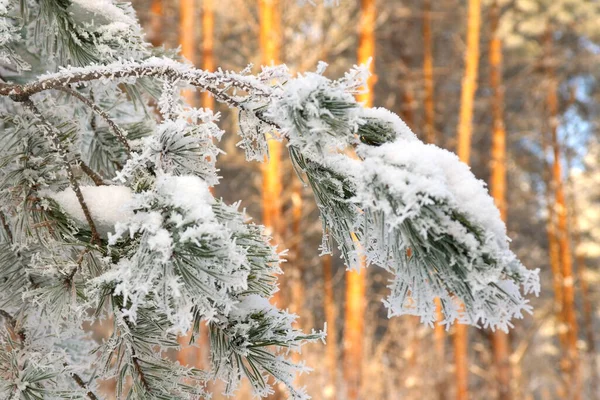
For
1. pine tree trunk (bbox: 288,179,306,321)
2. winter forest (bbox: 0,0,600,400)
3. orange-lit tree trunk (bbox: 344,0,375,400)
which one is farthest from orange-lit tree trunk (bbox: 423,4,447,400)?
winter forest (bbox: 0,0,600,400)

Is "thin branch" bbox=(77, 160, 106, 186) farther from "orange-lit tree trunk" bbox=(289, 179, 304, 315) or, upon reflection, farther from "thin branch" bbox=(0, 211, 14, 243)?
"orange-lit tree trunk" bbox=(289, 179, 304, 315)

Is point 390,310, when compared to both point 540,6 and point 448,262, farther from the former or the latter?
point 540,6

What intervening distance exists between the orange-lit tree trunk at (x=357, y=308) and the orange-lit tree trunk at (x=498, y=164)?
2193 millimetres

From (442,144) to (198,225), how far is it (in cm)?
1016

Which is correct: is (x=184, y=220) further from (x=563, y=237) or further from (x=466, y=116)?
(x=563, y=237)

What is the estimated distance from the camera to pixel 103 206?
1139 mm

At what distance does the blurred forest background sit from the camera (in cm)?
659

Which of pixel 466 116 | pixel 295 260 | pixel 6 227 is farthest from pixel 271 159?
pixel 6 227

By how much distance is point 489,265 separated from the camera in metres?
0.78

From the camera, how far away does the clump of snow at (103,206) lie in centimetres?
112

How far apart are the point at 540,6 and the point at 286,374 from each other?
931 centimetres

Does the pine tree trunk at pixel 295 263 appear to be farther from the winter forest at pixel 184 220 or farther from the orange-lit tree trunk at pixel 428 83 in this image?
the winter forest at pixel 184 220

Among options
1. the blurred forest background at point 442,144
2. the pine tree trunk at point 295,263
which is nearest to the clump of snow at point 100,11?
the blurred forest background at point 442,144

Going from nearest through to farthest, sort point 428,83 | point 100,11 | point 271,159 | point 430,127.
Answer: point 100,11 < point 271,159 < point 430,127 < point 428,83
